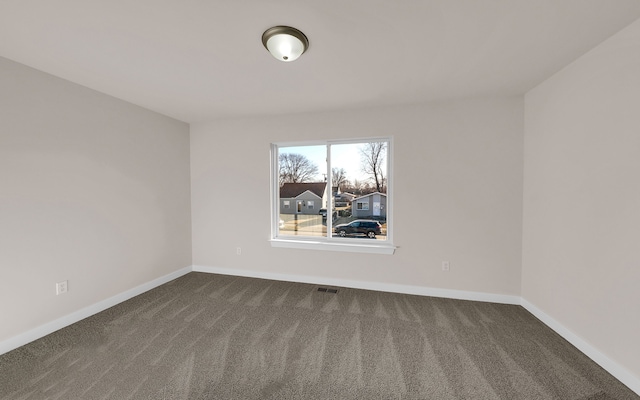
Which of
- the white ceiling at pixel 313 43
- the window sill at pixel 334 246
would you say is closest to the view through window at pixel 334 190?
the window sill at pixel 334 246

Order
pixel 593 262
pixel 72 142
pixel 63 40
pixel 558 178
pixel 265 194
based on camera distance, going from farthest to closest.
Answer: pixel 265 194 → pixel 72 142 → pixel 558 178 → pixel 593 262 → pixel 63 40

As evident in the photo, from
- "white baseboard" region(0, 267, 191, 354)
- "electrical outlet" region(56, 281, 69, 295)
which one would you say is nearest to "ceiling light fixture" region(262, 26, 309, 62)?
"electrical outlet" region(56, 281, 69, 295)

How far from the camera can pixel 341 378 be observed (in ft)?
5.43

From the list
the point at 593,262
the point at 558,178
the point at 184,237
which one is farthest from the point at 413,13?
the point at 184,237

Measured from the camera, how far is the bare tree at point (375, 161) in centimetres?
318

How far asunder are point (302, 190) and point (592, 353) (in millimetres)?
3320

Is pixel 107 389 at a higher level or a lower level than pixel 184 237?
lower

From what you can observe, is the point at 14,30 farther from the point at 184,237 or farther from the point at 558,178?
the point at 558,178

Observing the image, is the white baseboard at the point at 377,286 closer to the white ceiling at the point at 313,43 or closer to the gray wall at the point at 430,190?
the gray wall at the point at 430,190

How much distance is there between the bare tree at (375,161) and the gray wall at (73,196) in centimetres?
293

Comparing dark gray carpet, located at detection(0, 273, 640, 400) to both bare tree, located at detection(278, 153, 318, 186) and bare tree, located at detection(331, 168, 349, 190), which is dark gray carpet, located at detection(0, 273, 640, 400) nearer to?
bare tree, located at detection(331, 168, 349, 190)

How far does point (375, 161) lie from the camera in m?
3.21

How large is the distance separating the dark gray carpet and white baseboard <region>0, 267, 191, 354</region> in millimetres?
74

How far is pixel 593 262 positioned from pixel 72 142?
494cm
